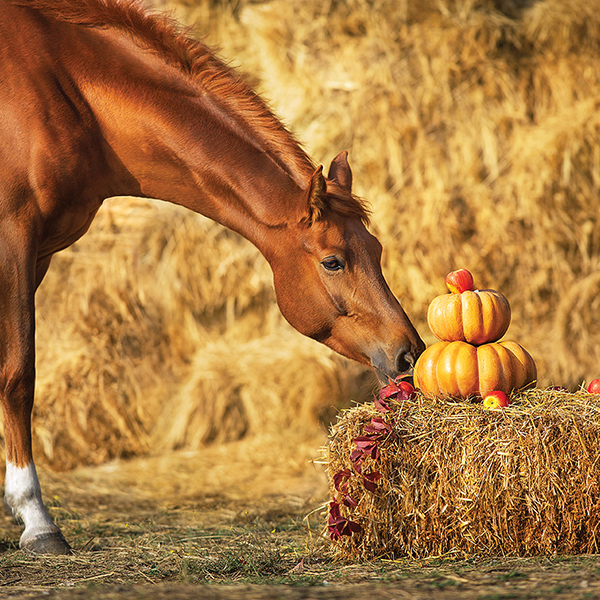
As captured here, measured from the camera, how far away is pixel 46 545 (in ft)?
8.13

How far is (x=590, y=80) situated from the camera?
4.72m

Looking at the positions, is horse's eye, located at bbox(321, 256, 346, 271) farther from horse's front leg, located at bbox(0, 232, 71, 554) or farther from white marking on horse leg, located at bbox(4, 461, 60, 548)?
white marking on horse leg, located at bbox(4, 461, 60, 548)

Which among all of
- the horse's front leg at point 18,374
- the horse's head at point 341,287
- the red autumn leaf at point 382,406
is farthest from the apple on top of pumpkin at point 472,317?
the horse's front leg at point 18,374

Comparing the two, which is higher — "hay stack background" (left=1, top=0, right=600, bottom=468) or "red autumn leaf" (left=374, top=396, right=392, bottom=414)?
"hay stack background" (left=1, top=0, right=600, bottom=468)

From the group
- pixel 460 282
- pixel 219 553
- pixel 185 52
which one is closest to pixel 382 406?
pixel 460 282

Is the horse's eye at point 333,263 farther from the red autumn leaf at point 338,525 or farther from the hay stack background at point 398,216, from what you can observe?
the hay stack background at point 398,216

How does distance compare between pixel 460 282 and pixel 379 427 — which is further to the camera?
pixel 460 282

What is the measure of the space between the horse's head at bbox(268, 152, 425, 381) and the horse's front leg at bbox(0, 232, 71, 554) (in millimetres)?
897

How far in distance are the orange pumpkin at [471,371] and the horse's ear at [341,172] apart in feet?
2.54

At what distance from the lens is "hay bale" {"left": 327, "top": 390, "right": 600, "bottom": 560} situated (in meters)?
2.17

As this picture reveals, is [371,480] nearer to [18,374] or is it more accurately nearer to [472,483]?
[472,483]

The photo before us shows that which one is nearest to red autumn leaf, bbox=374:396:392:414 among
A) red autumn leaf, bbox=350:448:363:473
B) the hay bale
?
the hay bale

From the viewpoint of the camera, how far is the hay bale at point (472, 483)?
7.13ft

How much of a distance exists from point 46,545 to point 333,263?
1.37 meters
